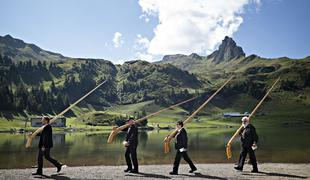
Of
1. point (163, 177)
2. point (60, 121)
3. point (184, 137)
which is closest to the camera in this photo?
point (163, 177)

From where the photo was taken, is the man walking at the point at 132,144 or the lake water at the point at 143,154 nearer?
the man walking at the point at 132,144

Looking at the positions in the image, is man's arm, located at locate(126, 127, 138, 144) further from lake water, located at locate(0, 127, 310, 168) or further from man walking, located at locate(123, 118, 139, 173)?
lake water, located at locate(0, 127, 310, 168)

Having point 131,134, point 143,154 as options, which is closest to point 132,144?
point 131,134

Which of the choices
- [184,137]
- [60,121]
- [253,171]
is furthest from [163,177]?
[60,121]

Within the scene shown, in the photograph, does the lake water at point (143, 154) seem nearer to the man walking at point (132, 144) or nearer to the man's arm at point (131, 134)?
the man walking at point (132, 144)

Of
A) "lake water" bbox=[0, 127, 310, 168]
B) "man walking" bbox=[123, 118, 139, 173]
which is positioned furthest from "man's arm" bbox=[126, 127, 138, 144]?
"lake water" bbox=[0, 127, 310, 168]

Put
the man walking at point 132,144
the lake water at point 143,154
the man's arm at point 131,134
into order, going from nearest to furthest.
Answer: the man walking at point 132,144, the man's arm at point 131,134, the lake water at point 143,154

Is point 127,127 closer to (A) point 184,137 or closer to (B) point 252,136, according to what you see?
(A) point 184,137

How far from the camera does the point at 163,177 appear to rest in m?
21.1

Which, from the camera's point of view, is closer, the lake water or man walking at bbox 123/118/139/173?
man walking at bbox 123/118/139/173

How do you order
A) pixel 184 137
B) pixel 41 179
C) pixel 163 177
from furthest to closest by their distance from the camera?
1. pixel 184 137
2. pixel 163 177
3. pixel 41 179

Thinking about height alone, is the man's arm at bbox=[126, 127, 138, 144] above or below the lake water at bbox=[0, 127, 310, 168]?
above

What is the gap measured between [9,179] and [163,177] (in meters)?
8.92

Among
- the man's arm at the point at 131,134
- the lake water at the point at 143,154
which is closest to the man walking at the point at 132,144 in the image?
the man's arm at the point at 131,134
